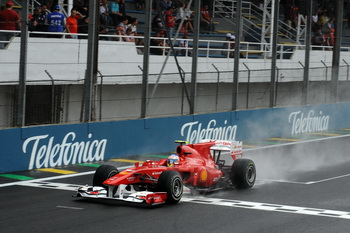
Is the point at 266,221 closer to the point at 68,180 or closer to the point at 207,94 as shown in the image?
the point at 68,180

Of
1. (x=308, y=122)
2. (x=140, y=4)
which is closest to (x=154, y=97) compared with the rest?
(x=140, y=4)

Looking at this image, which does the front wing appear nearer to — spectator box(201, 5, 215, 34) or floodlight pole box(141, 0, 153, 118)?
floodlight pole box(141, 0, 153, 118)

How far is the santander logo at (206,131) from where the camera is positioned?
2152 centimetres

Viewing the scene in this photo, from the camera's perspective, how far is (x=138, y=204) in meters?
12.0

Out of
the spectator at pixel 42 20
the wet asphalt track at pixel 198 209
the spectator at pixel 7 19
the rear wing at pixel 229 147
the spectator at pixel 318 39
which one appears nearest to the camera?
the wet asphalt track at pixel 198 209

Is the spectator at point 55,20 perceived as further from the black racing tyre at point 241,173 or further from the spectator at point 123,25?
the black racing tyre at point 241,173

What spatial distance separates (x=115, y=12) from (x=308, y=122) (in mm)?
8820

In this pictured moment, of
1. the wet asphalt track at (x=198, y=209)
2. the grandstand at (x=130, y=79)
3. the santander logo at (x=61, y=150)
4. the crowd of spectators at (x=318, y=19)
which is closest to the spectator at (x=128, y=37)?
the grandstand at (x=130, y=79)

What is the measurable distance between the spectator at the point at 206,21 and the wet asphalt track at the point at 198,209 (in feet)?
46.4

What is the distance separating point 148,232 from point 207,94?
615 inches

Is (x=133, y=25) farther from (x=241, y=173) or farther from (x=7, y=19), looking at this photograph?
(x=241, y=173)

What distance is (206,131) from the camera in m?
22.2

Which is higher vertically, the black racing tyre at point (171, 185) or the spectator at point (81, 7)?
the spectator at point (81, 7)

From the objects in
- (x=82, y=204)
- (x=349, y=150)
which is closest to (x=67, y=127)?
(x=82, y=204)
